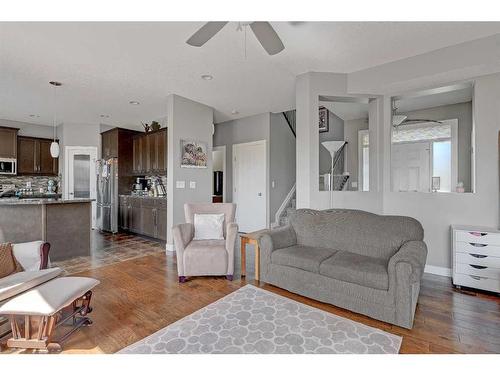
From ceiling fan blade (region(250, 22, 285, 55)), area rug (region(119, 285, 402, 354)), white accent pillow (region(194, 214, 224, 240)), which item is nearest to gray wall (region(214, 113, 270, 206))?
white accent pillow (region(194, 214, 224, 240))

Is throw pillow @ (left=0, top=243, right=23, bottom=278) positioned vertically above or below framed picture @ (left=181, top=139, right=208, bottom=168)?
below

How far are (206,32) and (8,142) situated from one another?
634cm

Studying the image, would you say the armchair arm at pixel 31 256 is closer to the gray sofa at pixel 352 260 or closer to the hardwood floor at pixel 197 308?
the hardwood floor at pixel 197 308

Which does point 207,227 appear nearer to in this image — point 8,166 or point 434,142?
point 434,142

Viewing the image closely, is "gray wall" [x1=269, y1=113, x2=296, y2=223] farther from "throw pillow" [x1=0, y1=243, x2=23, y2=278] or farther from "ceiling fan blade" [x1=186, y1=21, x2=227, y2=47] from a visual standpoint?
"throw pillow" [x1=0, y1=243, x2=23, y2=278]

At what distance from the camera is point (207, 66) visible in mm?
3336

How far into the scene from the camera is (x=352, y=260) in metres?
2.46

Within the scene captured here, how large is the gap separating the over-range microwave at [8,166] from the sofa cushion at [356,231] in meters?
6.39

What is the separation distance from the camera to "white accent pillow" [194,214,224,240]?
11.1 feet

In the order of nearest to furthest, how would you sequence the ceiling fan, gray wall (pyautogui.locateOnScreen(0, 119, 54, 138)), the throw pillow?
1. the ceiling fan
2. the throw pillow
3. gray wall (pyautogui.locateOnScreen(0, 119, 54, 138))

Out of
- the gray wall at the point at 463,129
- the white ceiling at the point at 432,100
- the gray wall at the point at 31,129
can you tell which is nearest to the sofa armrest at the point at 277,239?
the white ceiling at the point at 432,100

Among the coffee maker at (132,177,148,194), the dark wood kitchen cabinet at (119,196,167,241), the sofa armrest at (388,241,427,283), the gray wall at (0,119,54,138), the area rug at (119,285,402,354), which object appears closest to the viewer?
the area rug at (119,285,402,354)

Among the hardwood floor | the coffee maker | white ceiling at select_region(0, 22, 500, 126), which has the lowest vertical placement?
the hardwood floor

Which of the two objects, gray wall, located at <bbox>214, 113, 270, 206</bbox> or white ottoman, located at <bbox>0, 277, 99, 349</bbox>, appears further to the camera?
gray wall, located at <bbox>214, 113, 270, 206</bbox>
